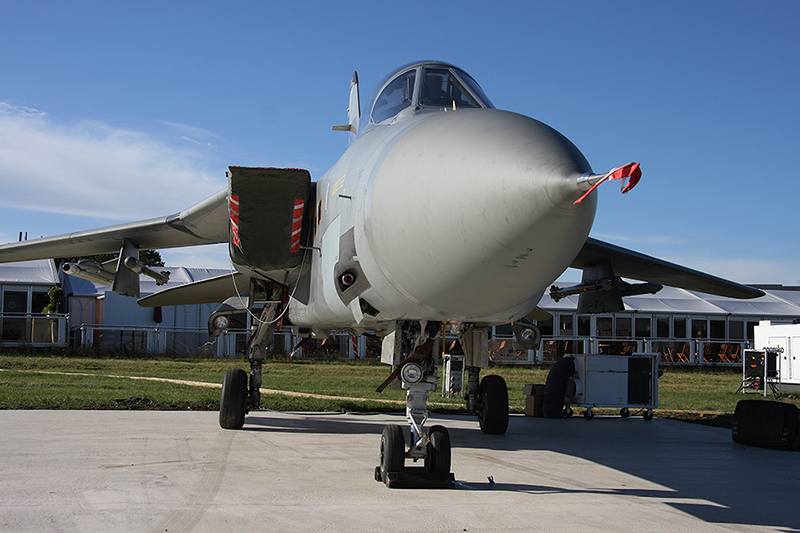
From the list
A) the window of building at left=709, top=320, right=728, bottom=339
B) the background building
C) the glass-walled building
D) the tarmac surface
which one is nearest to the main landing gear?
the tarmac surface

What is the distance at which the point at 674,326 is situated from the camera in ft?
108

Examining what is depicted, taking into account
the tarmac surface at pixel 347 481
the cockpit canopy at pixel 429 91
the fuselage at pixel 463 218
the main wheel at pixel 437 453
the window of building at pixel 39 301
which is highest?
the cockpit canopy at pixel 429 91

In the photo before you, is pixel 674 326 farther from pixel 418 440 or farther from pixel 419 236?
pixel 419 236

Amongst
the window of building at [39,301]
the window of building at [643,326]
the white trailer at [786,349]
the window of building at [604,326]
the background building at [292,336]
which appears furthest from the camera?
the window of building at [643,326]

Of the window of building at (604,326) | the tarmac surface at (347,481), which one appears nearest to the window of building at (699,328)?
the window of building at (604,326)

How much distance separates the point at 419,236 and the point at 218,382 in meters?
15.1

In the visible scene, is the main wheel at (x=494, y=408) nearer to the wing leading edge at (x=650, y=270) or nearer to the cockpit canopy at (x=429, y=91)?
the wing leading edge at (x=650, y=270)

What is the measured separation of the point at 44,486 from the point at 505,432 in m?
6.25

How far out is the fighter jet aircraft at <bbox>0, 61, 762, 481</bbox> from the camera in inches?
145

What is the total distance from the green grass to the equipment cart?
114 centimetres

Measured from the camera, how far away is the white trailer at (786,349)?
1980 cm

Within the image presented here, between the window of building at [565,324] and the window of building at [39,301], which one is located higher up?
the window of building at [39,301]

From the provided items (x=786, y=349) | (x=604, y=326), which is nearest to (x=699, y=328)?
(x=604, y=326)

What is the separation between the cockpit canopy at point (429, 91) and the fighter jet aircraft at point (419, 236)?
14mm
